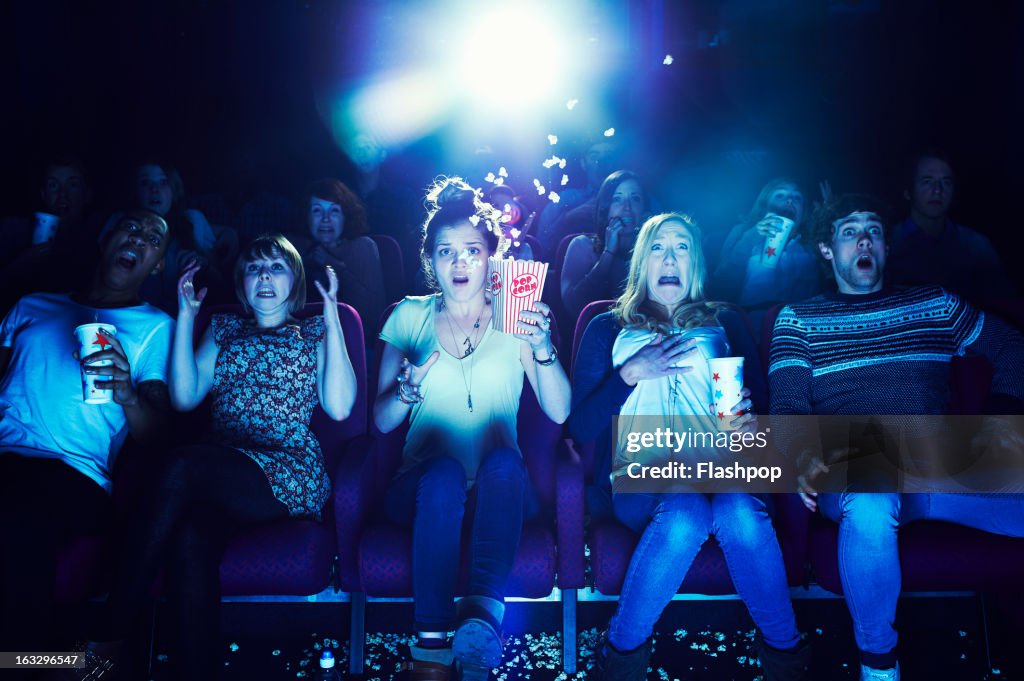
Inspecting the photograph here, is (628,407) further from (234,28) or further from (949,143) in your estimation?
(234,28)

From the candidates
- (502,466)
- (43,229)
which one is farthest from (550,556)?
(43,229)

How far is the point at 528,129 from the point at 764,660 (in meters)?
4.51

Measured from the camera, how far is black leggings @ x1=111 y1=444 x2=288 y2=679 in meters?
1.74

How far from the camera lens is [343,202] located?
11.1 ft

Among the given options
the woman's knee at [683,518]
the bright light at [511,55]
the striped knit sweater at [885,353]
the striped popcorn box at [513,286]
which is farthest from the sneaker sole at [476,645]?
the bright light at [511,55]

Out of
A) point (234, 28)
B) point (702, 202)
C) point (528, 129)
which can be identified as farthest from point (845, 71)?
point (234, 28)

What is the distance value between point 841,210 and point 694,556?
1195mm

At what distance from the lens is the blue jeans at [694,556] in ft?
5.96

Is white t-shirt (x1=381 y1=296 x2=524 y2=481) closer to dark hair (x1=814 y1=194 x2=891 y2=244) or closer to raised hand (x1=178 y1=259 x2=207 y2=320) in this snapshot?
raised hand (x1=178 y1=259 x2=207 y2=320)

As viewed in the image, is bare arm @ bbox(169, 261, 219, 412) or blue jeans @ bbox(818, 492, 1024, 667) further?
bare arm @ bbox(169, 261, 219, 412)

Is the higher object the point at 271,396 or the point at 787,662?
the point at 271,396

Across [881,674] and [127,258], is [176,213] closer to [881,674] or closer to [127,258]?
[127,258]

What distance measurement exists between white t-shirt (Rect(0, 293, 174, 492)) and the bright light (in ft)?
12.8

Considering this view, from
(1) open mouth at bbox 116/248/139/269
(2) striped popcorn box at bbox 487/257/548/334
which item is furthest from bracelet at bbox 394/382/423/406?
(1) open mouth at bbox 116/248/139/269
